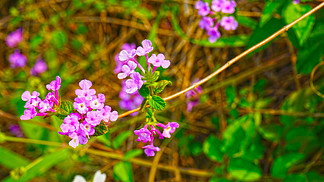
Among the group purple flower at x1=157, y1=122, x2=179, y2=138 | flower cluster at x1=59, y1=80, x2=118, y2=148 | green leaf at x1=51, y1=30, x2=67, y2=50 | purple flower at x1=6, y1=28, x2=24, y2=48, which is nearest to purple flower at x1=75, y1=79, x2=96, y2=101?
flower cluster at x1=59, y1=80, x2=118, y2=148

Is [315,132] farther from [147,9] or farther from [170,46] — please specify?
[147,9]

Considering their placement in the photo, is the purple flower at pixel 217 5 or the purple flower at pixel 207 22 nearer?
the purple flower at pixel 217 5

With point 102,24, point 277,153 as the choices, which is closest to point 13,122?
point 102,24

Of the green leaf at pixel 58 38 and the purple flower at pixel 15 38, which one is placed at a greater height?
the purple flower at pixel 15 38

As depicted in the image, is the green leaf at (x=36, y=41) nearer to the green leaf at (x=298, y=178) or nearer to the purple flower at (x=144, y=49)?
the purple flower at (x=144, y=49)

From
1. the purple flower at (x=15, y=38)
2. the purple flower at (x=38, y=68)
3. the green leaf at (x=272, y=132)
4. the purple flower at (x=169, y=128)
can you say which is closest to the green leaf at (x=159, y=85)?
the purple flower at (x=169, y=128)

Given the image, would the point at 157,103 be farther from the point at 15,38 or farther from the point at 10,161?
the point at 15,38

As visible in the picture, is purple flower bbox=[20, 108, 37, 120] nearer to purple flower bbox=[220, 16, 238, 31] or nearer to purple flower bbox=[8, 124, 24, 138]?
purple flower bbox=[220, 16, 238, 31]
